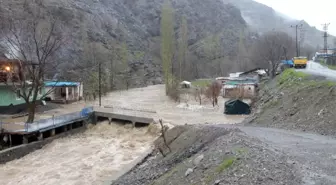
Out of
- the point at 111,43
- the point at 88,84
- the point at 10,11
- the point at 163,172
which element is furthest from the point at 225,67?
the point at 163,172

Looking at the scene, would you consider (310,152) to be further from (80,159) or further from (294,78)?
(294,78)

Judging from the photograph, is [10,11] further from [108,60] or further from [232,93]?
[232,93]

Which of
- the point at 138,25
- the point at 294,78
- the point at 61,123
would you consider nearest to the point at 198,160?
the point at 294,78

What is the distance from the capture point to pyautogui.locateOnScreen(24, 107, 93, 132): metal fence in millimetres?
25617

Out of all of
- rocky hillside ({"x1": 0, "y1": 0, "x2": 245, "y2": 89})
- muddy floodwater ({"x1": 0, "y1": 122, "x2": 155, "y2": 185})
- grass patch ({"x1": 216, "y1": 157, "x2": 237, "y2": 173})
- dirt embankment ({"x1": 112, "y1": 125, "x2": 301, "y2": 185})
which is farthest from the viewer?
rocky hillside ({"x1": 0, "y1": 0, "x2": 245, "y2": 89})

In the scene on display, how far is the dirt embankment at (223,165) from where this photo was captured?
856 cm

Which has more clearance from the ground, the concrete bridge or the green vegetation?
the green vegetation

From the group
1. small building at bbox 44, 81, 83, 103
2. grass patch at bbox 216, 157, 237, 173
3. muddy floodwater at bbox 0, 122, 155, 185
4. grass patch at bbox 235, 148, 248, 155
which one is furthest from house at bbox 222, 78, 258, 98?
grass patch at bbox 216, 157, 237, 173

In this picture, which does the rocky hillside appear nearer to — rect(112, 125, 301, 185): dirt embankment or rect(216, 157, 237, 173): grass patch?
rect(112, 125, 301, 185): dirt embankment

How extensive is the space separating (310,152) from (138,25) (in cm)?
11463

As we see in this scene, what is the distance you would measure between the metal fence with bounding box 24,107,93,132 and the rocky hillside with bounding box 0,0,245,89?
135 ft

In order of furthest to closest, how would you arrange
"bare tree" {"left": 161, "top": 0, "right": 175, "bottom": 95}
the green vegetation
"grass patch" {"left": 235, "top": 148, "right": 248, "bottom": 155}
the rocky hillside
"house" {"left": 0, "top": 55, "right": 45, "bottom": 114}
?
the rocky hillside, "bare tree" {"left": 161, "top": 0, "right": 175, "bottom": 95}, "house" {"left": 0, "top": 55, "right": 45, "bottom": 114}, the green vegetation, "grass patch" {"left": 235, "top": 148, "right": 248, "bottom": 155}

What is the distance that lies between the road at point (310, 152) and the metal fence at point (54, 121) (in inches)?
726

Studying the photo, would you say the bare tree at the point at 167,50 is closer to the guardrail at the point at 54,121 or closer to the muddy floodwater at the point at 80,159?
the guardrail at the point at 54,121
